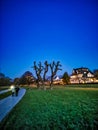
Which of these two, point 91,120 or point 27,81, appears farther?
point 27,81

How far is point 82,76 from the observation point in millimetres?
120938

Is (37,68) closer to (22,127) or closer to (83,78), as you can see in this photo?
(22,127)

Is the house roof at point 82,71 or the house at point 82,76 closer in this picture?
the house at point 82,76

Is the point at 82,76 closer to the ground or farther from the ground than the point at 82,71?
closer to the ground

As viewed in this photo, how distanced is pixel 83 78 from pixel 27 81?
32227 mm

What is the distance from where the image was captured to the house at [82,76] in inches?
4547

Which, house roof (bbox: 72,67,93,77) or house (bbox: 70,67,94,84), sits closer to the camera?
house (bbox: 70,67,94,84)

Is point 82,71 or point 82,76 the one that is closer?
point 82,76

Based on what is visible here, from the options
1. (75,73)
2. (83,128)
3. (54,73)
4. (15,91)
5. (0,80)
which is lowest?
(83,128)

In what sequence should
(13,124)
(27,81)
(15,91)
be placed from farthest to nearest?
(27,81)
(15,91)
(13,124)

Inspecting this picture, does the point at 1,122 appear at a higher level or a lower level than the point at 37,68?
lower

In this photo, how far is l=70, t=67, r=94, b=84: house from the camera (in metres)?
116

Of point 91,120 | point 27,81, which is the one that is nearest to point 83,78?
point 27,81

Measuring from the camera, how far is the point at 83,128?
7305 millimetres
